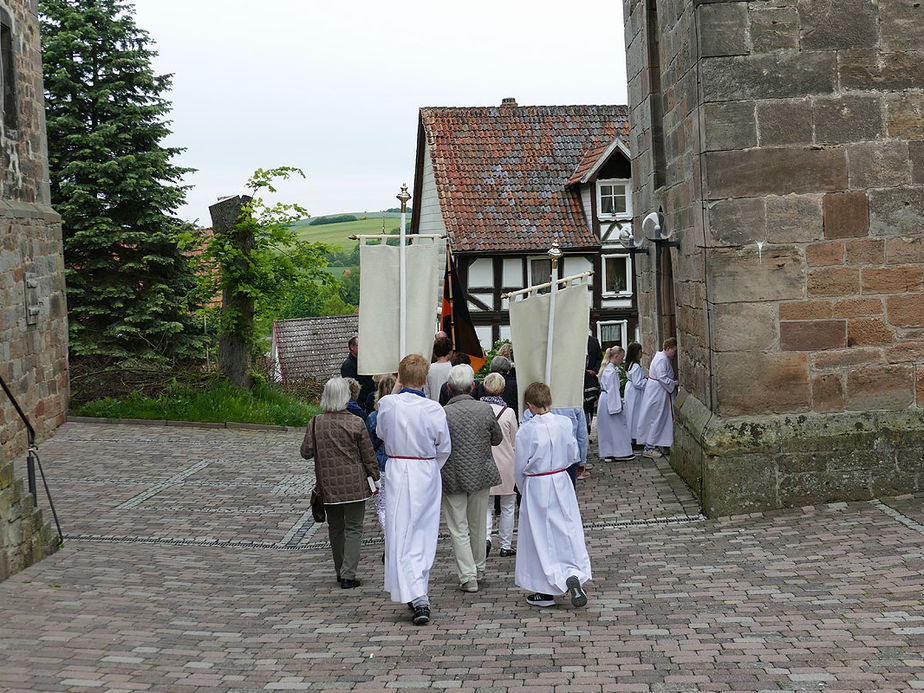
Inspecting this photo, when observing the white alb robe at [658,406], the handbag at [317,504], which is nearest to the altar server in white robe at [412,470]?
the handbag at [317,504]

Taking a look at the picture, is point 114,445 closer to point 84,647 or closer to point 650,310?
point 650,310

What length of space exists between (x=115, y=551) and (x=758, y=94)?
7.09 metres

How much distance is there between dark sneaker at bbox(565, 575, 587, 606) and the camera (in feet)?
23.9

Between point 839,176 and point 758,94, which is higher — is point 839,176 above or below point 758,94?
below

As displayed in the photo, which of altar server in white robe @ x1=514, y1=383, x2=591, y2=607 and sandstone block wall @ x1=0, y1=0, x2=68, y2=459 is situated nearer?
altar server in white robe @ x1=514, y1=383, x2=591, y2=607

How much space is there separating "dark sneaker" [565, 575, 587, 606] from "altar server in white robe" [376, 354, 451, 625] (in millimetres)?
965

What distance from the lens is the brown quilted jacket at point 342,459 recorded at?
816 centimetres

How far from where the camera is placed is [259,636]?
6.89 meters

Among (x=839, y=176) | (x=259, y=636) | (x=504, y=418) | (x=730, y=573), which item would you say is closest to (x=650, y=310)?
(x=839, y=176)

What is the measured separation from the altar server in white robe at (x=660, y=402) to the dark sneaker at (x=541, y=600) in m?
5.72

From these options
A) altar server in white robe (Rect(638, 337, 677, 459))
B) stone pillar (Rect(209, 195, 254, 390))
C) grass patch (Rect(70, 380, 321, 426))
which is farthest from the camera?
stone pillar (Rect(209, 195, 254, 390))

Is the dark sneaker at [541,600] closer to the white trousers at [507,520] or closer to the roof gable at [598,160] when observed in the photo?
the white trousers at [507,520]

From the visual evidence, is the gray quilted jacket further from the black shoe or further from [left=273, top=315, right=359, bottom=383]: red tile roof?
[left=273, top=315, right=359, bottom=383]: red tile roof

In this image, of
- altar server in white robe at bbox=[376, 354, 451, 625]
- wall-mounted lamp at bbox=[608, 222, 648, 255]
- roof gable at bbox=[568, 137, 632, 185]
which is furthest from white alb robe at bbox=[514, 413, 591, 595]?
roof gable at bbox=[568, 137, 632, 185]
